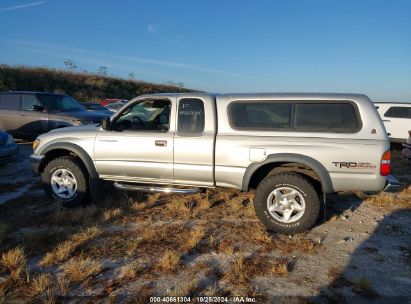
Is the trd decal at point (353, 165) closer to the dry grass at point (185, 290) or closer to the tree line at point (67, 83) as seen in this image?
the dry grass at point (185, 290)

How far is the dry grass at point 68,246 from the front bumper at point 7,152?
13.1ft

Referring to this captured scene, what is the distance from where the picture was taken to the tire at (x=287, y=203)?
189 inches

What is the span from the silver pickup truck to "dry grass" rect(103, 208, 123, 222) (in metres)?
0.42

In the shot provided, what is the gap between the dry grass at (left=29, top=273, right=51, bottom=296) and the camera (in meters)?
3.42

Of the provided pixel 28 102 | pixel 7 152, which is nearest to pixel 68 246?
pixel 7 152

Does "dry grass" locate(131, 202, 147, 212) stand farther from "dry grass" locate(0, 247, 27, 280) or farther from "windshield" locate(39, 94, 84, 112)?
"windshield" locate(39, 94, 84, 112)

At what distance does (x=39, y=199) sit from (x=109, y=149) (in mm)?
1765

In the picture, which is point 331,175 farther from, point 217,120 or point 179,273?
point 179,273

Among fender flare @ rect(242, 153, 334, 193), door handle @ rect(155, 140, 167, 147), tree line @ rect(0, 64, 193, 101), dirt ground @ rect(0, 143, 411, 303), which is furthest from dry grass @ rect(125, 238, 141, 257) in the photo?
tree line @ rect(0, 64, 193, 101)

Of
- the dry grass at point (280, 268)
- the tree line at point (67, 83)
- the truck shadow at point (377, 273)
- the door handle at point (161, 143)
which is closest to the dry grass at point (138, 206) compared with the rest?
the door handle at point (161, 143)

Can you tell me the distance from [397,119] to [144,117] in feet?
30.5

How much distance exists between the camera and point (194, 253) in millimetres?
4328

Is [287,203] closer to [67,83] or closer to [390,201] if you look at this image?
[390,201]

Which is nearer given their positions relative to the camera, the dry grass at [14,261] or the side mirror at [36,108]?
the dry grass at [14,261]
